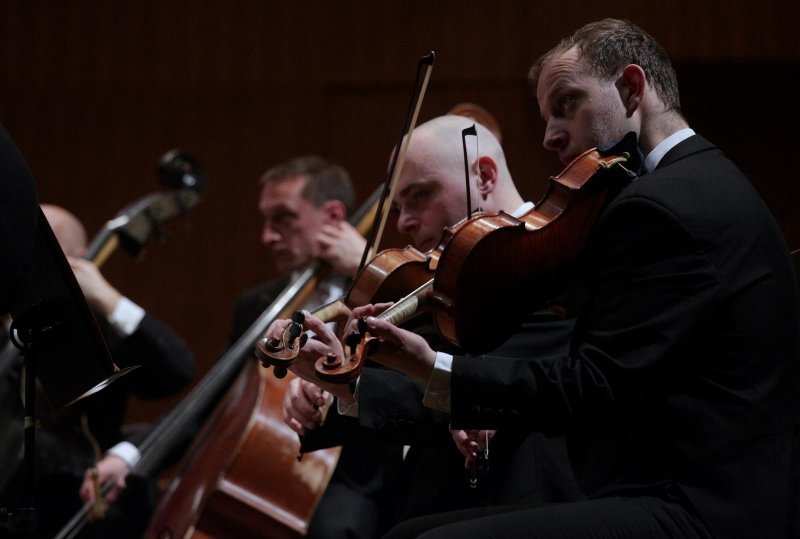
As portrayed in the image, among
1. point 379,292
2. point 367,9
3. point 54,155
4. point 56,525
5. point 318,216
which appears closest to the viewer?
point 379,292

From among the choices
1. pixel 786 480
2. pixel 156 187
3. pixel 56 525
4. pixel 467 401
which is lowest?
pixel 56 525

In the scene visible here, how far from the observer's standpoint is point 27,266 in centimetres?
147

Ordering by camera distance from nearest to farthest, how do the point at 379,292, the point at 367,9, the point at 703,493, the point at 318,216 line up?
the point at 703,493 < the point at 379,292 < the point at 318,216 < the point at 367,9

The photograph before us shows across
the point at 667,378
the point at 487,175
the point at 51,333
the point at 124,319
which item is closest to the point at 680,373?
the point at 667,378

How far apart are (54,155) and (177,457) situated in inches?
79.7

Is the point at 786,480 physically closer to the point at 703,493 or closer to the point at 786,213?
the point at 703,493

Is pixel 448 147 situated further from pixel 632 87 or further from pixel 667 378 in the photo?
pixel 667 378

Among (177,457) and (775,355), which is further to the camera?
(177,457)

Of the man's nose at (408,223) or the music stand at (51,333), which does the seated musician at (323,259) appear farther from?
the music stand at (51,333)

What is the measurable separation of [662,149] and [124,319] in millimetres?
1994

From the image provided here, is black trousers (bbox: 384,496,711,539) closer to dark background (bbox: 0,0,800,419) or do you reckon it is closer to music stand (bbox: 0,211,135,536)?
music stand (bbox: 0,211,135,536)

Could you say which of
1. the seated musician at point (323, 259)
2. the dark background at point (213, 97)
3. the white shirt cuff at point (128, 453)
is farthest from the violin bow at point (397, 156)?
the dark background at point (213, 97)

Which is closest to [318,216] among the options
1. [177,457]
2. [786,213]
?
[177,457]

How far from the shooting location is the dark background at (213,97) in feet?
14.2
